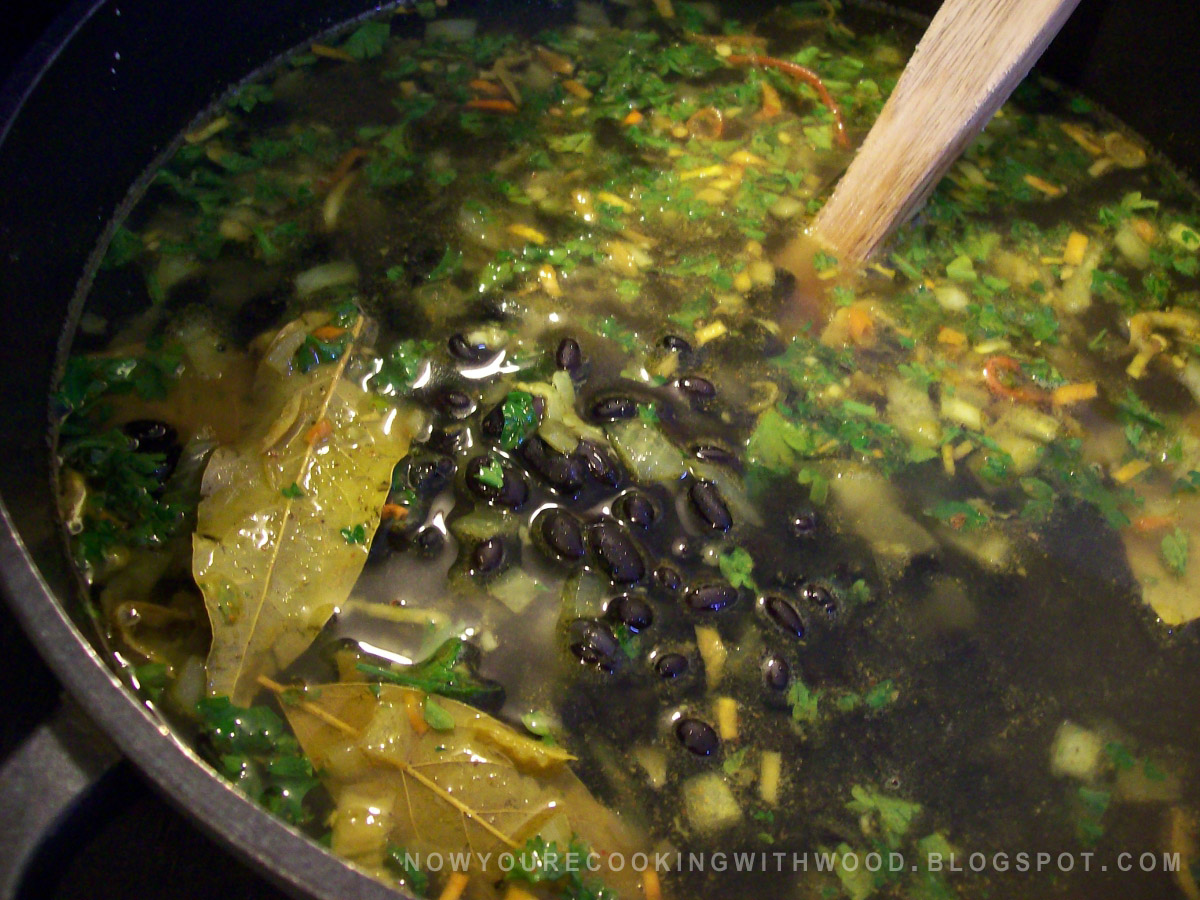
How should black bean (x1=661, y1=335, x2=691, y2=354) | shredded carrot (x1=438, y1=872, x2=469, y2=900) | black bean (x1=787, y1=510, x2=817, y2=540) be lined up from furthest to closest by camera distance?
1. black bean (x1=661, y1=335, x2=691, y2=354)
2. black bean (x1=787, y1=510, x2=817, y2=540)
3. shredded carrot (x1=438, y1=872, x2=469, y2=900)

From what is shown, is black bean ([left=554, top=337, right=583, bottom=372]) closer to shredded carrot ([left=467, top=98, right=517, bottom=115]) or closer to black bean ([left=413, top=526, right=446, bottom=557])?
black bean ([left=413, top=526, right=446, bottom=557])

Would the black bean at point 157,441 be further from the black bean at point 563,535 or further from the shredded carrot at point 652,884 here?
the shredded carrot at point 652,884

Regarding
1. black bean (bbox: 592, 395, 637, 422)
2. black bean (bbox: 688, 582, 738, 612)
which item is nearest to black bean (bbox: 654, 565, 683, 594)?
black bean (bbox: 688, 582, 738, 612)

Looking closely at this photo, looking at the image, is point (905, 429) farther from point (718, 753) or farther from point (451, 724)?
point (451, 724)

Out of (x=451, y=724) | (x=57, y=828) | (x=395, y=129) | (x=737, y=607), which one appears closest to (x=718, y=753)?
(x=737, y=607)

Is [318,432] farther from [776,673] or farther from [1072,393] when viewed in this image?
[1072,393]

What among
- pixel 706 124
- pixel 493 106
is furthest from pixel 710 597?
pixel 493 106
